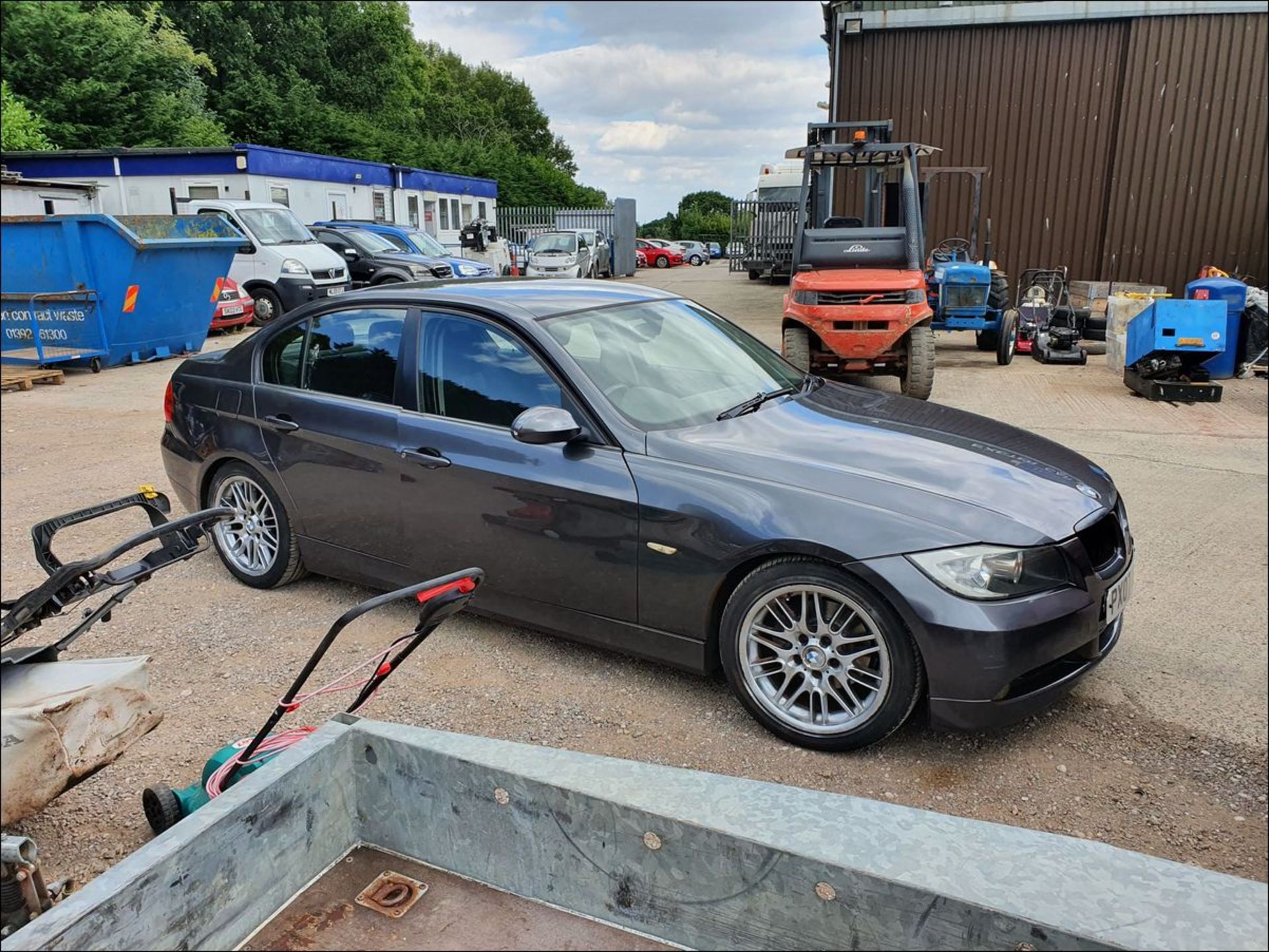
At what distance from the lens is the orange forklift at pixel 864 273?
30.2 feet

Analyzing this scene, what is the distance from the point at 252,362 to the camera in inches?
185

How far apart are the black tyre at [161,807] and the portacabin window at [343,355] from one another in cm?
191

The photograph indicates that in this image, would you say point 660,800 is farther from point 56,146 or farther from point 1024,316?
point 1024,316

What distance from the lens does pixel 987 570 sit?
2.90 m

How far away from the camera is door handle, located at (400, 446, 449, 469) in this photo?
3877 mm

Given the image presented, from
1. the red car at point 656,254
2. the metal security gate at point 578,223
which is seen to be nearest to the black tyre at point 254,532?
the metal security gate at point 578,223

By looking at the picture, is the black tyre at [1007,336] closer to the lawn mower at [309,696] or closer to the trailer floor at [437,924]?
the lawn mower at [309,696]

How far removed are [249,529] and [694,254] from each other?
42.1 metres

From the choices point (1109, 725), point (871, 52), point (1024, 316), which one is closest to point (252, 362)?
point (1109, 725)

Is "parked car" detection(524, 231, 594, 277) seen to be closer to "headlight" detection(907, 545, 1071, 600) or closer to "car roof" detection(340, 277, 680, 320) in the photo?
"car roof" detection(340, 277, 680, 320)

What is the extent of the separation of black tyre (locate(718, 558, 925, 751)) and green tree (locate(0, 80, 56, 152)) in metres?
2.67

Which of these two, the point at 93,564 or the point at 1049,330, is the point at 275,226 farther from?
the point at 93,564

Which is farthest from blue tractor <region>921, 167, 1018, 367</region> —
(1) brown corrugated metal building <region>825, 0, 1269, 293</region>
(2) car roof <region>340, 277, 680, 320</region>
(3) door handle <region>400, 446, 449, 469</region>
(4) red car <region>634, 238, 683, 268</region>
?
(4) red car <region>634, 238, 683, 268</region>

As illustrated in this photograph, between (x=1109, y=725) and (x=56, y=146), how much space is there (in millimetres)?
5894
